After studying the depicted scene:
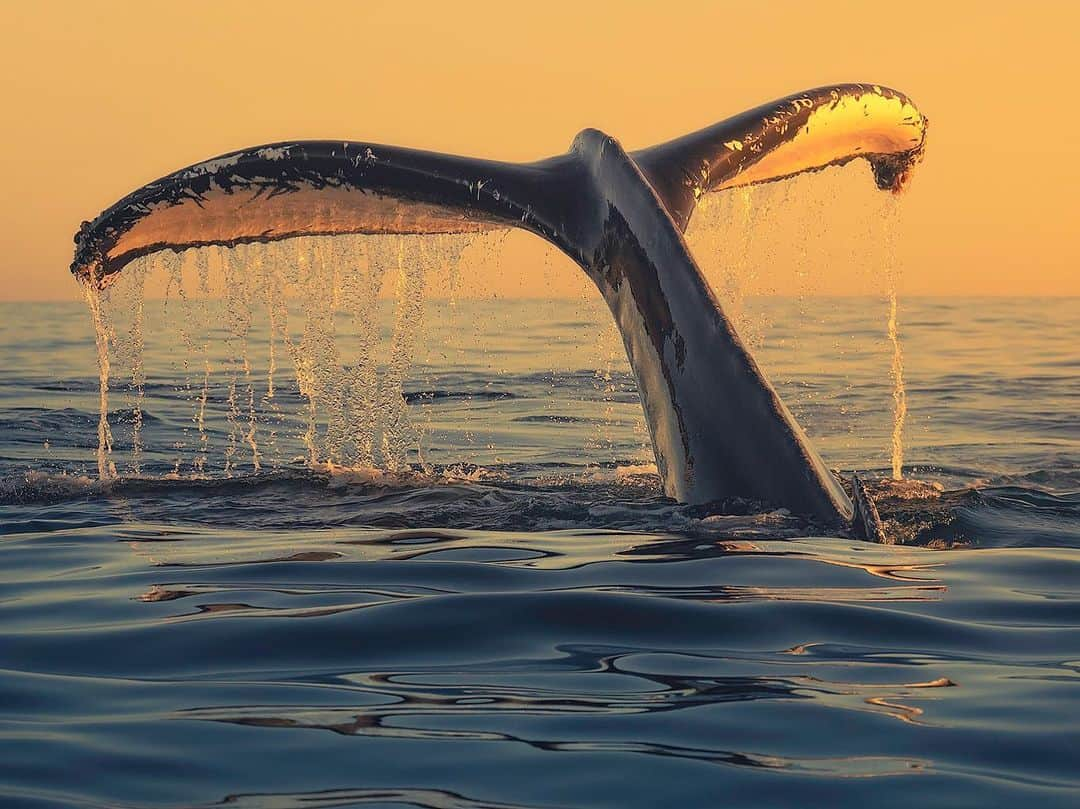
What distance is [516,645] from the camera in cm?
549

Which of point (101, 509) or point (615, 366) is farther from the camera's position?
point (615, 366)

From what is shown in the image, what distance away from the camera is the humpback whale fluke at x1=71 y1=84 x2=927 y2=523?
729 cm

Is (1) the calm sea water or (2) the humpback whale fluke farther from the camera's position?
(2) the humpback whale fluke

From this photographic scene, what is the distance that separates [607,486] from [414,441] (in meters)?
6.07

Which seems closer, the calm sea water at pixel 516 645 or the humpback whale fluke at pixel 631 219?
the calm sea water at pixel 516 645

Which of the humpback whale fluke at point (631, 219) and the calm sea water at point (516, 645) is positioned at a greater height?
the humpback whale fluke at point (631, 219)

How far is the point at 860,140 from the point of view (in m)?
9.89

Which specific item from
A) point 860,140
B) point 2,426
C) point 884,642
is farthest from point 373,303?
point 2,426

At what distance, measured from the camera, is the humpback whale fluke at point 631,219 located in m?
7.29

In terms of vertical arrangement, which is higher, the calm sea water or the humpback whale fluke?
the humpback whale fluke

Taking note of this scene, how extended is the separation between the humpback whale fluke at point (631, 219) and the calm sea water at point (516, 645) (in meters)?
0.35

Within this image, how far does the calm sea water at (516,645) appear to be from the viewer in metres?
3.97

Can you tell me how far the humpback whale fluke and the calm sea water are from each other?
354mm

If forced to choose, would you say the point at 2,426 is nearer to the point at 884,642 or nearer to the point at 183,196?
the point at 183,196
